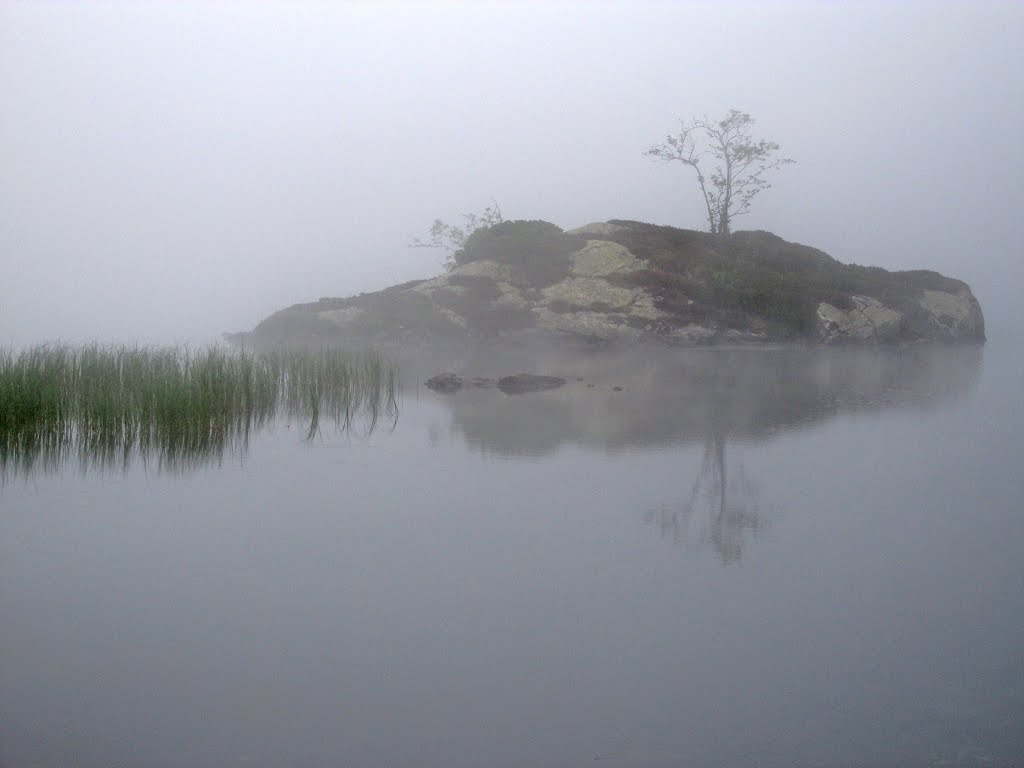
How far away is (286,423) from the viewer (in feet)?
24.0

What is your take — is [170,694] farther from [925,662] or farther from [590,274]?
[590,274]

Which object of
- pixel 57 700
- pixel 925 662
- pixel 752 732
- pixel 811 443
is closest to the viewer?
pixel 752 732

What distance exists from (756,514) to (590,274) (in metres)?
14.9

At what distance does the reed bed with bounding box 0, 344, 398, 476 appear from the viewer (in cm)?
579

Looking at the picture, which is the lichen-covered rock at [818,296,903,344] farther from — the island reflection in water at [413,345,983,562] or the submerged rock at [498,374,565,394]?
the submerged rock at [498,374,565,394]

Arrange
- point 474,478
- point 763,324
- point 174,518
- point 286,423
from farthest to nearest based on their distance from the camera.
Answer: point 763,324, point 286,423, point 474,478, point 174,518

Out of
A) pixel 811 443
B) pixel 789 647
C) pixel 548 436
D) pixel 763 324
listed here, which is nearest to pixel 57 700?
pixel 789 647

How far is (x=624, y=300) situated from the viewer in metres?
18.3

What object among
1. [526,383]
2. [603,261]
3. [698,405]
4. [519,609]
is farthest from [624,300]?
[519,609]

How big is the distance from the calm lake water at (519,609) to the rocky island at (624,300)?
11938 mm

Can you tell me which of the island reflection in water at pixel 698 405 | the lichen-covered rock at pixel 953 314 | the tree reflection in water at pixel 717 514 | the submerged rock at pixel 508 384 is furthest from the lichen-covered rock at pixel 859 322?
the tree reflection in water at pixel 717 514

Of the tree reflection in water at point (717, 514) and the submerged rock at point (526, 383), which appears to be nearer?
the tree reflection in water at point (717, 514)

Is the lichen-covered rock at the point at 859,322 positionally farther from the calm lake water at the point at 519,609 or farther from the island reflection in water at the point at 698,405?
the calm lake water at the point at 519,609

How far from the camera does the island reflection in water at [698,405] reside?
468 centimetres
